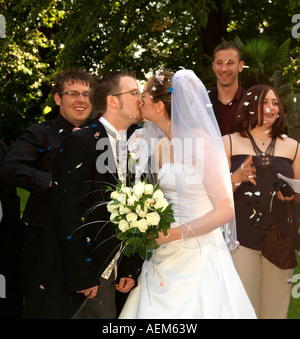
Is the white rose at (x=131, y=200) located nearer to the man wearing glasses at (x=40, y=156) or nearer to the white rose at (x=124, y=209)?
the white rose at (x=124, y=209)

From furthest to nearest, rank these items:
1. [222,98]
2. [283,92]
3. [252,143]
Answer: [283,92] < [222,98] < [252,143]

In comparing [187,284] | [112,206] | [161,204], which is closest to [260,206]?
[187,284]

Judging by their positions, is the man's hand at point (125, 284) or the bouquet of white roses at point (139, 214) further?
the man's hand at point (125, 284)

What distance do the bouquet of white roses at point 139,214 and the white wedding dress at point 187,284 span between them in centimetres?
28

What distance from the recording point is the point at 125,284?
3.92m

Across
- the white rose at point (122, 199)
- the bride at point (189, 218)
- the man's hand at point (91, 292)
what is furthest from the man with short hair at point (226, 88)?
the man's hand at point (91, 292)

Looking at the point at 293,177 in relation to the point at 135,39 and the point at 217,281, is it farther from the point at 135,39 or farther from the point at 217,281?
the point at 135,39

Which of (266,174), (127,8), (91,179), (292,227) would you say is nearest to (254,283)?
(292,227)

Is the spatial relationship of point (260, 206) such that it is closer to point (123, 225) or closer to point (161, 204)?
point (161, 204)

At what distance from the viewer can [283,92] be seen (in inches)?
498

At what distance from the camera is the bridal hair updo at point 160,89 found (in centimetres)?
400

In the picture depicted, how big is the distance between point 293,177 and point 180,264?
1502 mm

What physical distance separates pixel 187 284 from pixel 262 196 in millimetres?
1287
